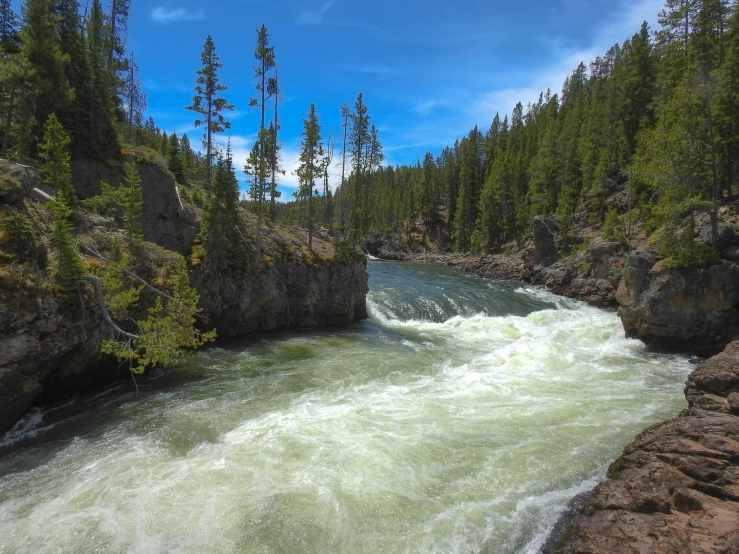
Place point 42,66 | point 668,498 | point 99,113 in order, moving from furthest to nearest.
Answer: point 99,113 < point 42,66 < point 668,498

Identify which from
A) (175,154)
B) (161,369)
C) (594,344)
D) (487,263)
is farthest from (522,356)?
(487,263)

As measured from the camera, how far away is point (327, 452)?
31.1ft

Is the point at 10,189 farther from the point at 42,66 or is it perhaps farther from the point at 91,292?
the point at 42,66

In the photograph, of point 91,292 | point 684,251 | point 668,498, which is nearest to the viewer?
Result: point 668,498

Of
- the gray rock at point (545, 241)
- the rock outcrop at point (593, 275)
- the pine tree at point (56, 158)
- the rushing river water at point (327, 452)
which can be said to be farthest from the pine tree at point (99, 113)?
the gray rock at point (545, 241)

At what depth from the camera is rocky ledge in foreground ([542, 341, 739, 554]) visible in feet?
18.9

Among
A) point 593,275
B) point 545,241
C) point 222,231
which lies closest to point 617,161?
point 545,241

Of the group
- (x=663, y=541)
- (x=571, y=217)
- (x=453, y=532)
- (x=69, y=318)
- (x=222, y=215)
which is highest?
(x=571, y=217)

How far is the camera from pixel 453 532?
23.1ft

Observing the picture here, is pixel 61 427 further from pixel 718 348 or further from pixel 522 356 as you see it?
pixel 718 348

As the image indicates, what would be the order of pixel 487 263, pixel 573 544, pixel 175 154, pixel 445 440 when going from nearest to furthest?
1. pixel 573 544
2. pixel 445 440
3. pixel 175 154
4. pixel 487 263

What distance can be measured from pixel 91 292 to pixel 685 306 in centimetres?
2593

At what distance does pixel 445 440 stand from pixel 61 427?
1036cm

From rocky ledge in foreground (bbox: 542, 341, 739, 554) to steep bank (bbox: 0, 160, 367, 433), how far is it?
1244 centimetres
